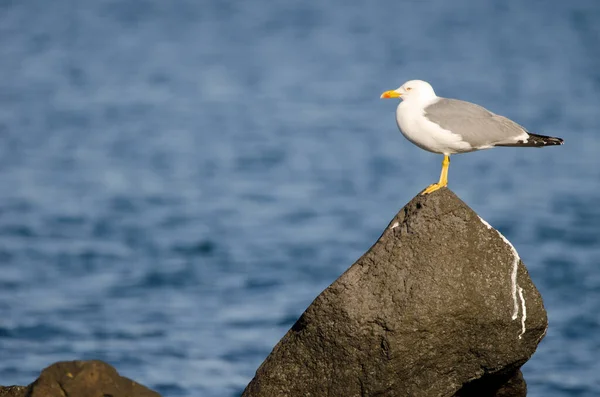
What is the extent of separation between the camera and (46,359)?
15867 millimetres

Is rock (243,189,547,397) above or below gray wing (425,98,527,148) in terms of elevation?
below

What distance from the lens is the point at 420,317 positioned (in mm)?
9062

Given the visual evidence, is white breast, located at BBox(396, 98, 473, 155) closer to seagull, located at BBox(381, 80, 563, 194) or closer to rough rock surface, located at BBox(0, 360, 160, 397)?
seagull, located at BBox(381, 80, 563, 194)

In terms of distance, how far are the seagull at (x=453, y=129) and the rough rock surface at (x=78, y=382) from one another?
2.97 m

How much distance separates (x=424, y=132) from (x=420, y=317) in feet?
5.12

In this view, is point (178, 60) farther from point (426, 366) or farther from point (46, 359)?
point (426, 366)

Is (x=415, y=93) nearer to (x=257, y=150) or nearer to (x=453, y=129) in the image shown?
(x=453, y=129)

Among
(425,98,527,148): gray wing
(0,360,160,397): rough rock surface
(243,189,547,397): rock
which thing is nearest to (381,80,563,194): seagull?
(425,98,527,148): gray wing

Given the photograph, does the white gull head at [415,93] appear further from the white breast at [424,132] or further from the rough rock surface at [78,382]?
the rough rock surface at [78,382]

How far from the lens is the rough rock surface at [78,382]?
28.2ft

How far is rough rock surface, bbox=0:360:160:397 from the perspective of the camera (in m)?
8.59

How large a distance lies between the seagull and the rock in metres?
0.44

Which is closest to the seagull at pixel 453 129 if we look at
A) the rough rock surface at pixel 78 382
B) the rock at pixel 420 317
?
the rock at pixel 420 317

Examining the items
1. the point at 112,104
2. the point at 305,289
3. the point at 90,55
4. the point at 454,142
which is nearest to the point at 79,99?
the point at 112,104
